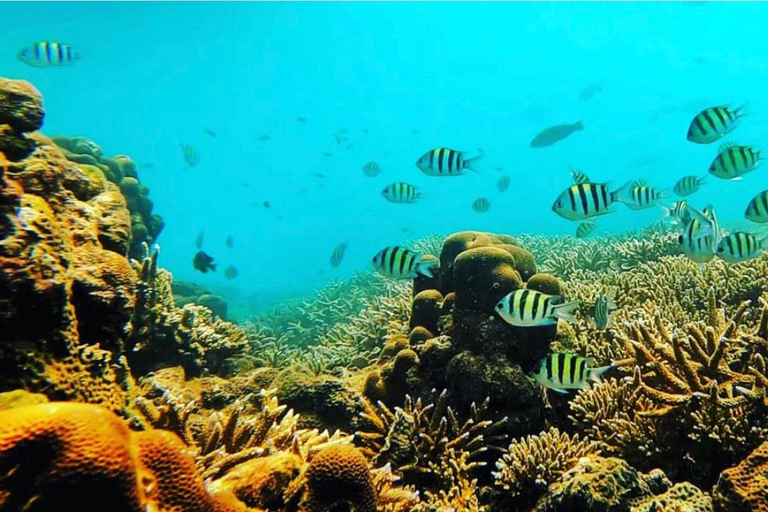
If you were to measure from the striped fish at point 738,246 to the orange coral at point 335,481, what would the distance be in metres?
4.54

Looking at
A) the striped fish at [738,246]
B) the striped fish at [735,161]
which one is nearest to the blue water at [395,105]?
the striped fish at [735,161]

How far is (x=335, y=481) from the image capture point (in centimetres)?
250

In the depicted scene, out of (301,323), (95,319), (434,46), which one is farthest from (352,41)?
(95,319)

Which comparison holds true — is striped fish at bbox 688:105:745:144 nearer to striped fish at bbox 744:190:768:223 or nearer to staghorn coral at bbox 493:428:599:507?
striped fish at bbox 744:190:768:223

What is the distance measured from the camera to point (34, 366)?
9.45 ft

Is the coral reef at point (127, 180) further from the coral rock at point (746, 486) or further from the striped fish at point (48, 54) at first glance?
the coral rock at point (746, 486)

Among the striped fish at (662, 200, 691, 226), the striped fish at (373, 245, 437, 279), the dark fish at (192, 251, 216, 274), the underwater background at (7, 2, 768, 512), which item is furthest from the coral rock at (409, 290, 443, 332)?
the dark fish at (192, 251, 216, 274)

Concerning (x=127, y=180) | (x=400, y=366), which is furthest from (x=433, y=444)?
(x=127, y=180)

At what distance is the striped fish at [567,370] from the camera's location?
11.7 feet

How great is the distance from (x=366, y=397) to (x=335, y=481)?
260 centimetres

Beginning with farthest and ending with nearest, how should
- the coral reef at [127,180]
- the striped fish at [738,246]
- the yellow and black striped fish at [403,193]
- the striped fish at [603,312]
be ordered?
the coral reef at [127,180] → the yellow and black striped fish at [403,193] → the striped fish at [603,312] → the striped fish at [738,246]

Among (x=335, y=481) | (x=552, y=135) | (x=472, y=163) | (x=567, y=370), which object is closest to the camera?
(x=335, y=481)

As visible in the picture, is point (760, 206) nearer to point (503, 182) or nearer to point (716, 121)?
point (716, 121)

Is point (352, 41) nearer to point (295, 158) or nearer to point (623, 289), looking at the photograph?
point (295, 158)
